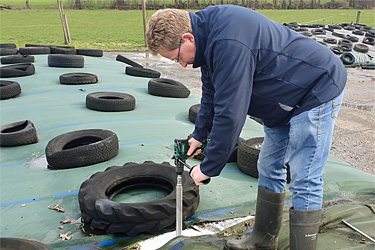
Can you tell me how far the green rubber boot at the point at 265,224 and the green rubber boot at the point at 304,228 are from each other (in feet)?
1.05

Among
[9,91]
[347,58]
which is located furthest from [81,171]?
[347,58]

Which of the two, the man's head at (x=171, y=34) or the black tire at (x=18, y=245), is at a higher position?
the man's head at (x=171, y=34)

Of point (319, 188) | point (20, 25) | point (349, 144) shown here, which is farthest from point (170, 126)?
point (20, 25)

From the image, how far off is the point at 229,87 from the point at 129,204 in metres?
1.51

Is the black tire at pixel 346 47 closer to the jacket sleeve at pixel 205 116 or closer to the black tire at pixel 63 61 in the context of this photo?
the black tire at pixel 63 61

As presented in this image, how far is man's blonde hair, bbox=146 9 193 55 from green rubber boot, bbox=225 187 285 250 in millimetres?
1327

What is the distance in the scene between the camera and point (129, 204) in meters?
2.78

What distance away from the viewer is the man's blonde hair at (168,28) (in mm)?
1817

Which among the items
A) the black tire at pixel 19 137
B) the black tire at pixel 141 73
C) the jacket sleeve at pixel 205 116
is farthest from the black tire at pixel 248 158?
the black tire at pixel 141 73

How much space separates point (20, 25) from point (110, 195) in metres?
29.4

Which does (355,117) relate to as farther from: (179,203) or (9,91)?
(9,91)

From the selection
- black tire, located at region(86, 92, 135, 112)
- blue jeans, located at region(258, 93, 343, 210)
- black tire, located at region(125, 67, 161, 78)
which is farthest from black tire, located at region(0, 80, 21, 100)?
blue jeans, located at region(258, 93, 343, 210)

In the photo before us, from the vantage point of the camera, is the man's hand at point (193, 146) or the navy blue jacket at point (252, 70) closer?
the navy blue jacket at point (252, 70)

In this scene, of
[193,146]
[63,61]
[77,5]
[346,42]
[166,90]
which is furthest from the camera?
[77,5]
